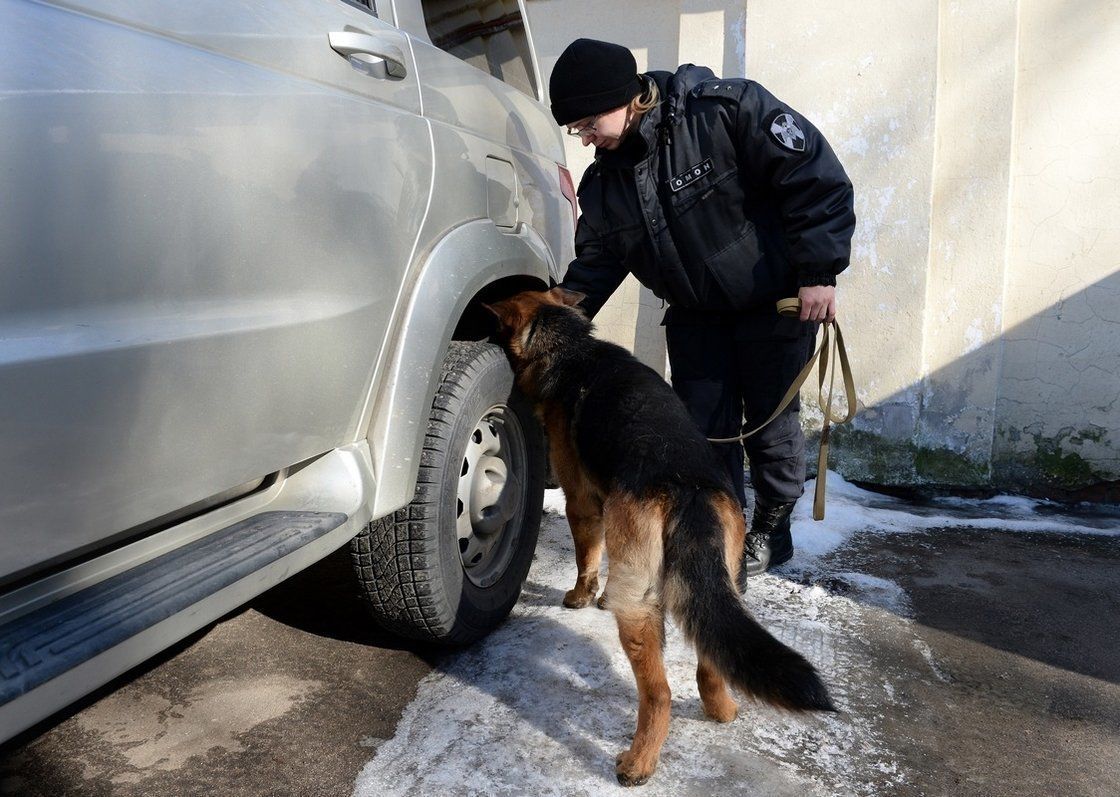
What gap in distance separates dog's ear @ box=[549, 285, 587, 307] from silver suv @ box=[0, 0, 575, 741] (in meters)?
0.45

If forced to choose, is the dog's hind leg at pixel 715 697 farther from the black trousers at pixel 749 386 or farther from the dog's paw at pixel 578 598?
the black trousers at pixel 749 386

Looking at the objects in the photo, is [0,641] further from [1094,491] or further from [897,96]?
[1094,491]

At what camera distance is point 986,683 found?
2.72 meters

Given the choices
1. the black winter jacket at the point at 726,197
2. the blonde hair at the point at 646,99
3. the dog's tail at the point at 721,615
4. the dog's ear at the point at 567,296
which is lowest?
the dog's tail at the point at 721,615

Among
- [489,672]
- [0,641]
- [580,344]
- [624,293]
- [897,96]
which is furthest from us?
[624,293]

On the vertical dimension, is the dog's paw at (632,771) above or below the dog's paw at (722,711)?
below

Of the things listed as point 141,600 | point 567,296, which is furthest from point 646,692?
point 567,296

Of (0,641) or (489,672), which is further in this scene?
(489,672)

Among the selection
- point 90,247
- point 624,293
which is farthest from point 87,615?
point 624,293

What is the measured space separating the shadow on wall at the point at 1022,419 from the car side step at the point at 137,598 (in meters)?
4.01

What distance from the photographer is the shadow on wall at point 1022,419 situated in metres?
4.65

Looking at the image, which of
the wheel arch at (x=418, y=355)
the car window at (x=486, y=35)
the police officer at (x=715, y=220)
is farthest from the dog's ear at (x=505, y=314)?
the car window at (x=486, y=35)

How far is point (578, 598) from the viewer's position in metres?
3.11

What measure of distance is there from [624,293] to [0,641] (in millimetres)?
4833
